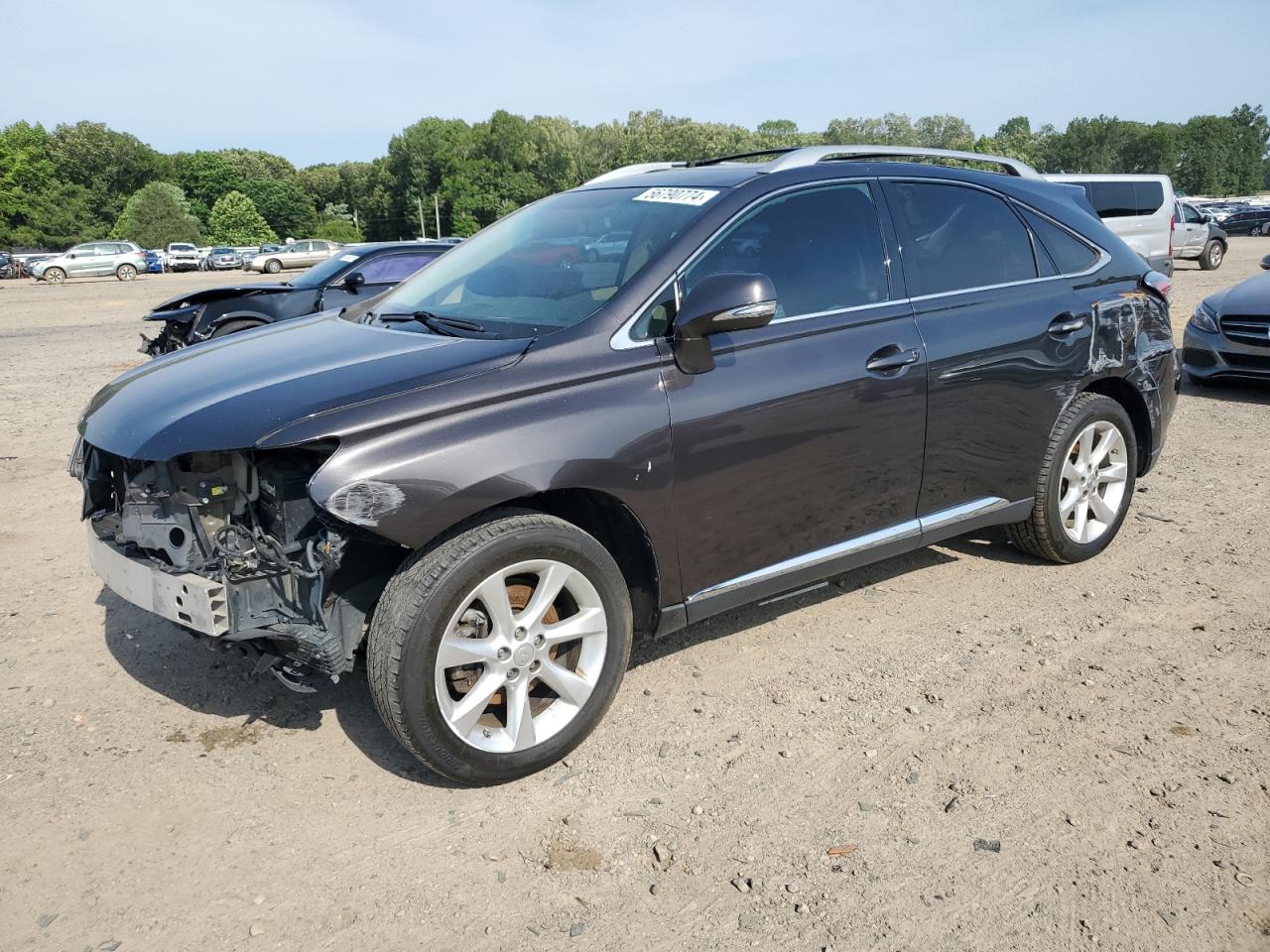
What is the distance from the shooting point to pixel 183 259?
185ft

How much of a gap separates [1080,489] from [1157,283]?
1.15 m

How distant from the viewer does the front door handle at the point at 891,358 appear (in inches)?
151

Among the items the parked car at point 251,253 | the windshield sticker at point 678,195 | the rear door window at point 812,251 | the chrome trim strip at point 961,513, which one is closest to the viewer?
the rear door window at point 812,251

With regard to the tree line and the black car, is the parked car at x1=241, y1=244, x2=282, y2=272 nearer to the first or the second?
the tree line

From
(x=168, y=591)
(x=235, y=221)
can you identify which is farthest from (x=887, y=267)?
(x=235, y=221)

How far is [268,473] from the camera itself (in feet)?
9.86

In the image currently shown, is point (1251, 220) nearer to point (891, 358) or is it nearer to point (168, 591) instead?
point (891, 358)

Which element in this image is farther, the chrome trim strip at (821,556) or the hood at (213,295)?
the hood at (213,295)

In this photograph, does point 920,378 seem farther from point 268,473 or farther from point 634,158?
point 634,158

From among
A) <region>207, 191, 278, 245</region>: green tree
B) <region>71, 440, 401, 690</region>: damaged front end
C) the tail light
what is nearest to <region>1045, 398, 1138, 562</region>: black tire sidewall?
the tail light

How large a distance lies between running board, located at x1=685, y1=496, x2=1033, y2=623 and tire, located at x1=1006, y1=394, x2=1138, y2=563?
15 cm

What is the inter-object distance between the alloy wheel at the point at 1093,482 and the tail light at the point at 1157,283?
29.7 inches

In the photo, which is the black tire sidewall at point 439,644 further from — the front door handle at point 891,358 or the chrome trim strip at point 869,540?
the front door handle at point 891,358

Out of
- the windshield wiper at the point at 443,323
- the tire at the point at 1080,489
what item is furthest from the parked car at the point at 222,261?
the tire at the point at 1080,489
